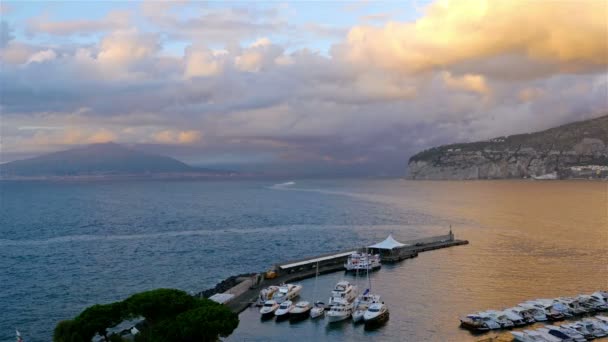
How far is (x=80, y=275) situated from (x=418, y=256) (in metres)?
40.4

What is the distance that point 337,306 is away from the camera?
39812 mm

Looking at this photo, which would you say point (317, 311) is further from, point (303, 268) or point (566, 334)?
point (566, 334)

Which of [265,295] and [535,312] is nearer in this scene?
[535,312]

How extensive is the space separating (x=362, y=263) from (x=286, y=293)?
49.9ft

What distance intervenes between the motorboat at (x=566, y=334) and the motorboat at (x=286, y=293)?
792 inches

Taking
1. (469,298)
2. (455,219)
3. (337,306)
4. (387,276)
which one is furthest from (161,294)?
(455,219)

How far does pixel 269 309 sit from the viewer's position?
40.6 metres

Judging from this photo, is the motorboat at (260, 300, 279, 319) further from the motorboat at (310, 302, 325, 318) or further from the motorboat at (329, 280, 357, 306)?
the motorboat at (329, 280, 357, 306)

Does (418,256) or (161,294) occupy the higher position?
(161,294)

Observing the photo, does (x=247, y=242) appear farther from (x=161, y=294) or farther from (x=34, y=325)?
(x=161, y=294)

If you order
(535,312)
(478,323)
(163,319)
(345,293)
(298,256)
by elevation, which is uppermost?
(163,319)

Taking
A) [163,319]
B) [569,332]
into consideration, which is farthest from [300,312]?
[569,332]

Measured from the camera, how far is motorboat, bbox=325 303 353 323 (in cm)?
3919

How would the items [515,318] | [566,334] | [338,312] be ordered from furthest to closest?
1. [338,312]
2. [515,318]
3. [566,334]
